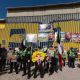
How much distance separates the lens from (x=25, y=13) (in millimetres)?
39500

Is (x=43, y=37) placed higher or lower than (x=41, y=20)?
lower

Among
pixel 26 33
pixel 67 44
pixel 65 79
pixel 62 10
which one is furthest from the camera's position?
pixel 62 10

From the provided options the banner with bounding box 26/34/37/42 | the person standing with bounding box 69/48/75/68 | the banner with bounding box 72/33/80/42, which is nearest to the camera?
the person standing with bounding box 69/48/75/68

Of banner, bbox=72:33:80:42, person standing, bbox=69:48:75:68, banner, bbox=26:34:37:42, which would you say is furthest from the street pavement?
banner, bbox=26:34:37:42

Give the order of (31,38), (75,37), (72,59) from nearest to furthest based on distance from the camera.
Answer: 1. (72,59)
2. (75,37)
3. (31,38)

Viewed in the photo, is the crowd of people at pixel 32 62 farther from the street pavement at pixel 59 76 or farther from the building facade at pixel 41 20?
the building facade at pixel 41 20

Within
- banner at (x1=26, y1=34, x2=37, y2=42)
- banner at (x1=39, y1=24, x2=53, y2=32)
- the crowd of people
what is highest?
banner at (x1=39, y1=24, x2=53, y2=32)

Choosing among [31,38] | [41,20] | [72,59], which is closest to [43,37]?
[31,38]

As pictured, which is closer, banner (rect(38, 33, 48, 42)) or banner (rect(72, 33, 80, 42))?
banner (rect(72, 33, 80, 42))

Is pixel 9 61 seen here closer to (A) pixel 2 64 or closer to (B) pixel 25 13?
(A) pixel 2 64

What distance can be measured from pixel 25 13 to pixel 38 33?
10.0 m

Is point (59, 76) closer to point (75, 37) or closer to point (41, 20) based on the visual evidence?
point (75, 37)

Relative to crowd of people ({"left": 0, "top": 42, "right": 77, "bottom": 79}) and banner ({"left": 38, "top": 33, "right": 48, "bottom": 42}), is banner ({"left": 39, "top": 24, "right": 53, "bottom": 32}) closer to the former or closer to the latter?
banner ({"left": 38, "top": 33, "right": 48, "bottom": 42})

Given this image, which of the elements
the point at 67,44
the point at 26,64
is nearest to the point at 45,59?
the point at 26,64
